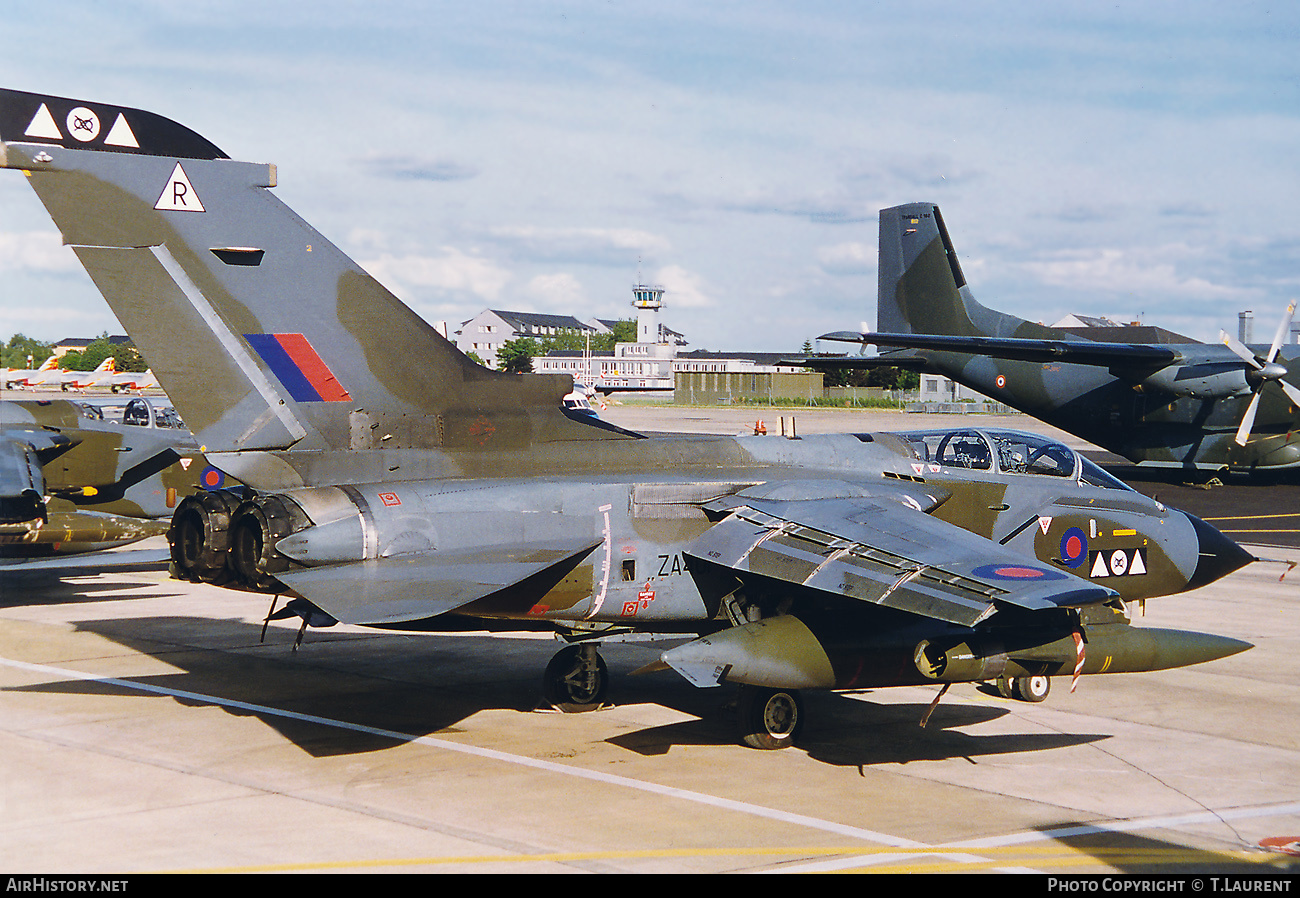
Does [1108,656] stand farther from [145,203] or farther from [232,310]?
[145,203]

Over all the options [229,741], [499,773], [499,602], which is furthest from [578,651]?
Result: [229,741]

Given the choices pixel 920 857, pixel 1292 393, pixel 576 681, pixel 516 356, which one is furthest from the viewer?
pixel 516 356

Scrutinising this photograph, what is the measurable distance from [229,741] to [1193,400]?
30094 mm

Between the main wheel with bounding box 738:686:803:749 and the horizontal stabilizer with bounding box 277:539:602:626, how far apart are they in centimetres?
219

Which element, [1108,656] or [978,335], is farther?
[978,335]

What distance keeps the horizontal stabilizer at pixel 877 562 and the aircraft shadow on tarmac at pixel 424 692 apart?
171 centimetres

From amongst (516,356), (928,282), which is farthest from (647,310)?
(928,282)

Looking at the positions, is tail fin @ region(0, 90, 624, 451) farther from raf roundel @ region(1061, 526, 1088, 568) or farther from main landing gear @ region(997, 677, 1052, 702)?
main landing gear @ region(997, 677, 1052, 702)

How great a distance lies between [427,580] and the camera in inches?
401

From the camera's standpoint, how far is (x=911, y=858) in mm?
8109

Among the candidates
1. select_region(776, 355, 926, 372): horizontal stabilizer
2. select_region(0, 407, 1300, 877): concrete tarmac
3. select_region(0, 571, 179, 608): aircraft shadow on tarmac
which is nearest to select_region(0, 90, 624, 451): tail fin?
select_region(0, 407, 1300, 877): concrete tarmac

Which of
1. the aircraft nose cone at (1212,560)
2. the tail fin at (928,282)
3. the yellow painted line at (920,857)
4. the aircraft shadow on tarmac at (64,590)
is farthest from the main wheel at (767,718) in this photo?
the tail fin at (928,282)

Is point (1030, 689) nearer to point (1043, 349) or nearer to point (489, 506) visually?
point (489, 506)

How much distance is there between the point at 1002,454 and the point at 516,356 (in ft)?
340
